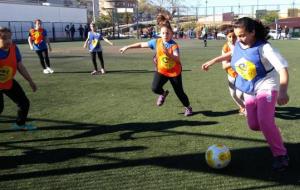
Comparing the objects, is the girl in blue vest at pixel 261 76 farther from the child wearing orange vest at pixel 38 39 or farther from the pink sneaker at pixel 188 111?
the child wearing orange vest at pixel 38 39

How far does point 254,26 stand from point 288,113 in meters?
3.24

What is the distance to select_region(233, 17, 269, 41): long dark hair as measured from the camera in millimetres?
4324

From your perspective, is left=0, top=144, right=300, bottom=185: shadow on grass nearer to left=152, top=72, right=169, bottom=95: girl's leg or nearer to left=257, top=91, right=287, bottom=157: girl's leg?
left=257, top=91, right=287, bottom=157: girl's leg

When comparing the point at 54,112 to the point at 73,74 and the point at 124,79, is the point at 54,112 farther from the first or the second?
the point at 73,74

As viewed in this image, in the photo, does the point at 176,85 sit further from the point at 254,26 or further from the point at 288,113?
the point at 254,26

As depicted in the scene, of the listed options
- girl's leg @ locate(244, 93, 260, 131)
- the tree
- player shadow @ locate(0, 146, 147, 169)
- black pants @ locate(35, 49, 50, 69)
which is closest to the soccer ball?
girl's leg @ locate(244, 93, 260, 131)

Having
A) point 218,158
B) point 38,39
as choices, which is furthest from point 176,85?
point 38,39

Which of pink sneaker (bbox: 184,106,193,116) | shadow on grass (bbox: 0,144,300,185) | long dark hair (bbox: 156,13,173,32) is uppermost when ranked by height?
long dark hair (bbox: 156,13,173,32)

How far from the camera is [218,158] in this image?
4.40 metres

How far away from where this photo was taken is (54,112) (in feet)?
24.5

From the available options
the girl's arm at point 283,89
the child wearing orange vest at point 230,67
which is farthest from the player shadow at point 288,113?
the girl's arm at point 283,89

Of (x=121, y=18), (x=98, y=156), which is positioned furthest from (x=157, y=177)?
(x=121, y=18)

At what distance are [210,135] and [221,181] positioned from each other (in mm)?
1674

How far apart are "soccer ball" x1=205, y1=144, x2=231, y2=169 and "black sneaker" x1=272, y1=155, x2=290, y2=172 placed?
524 millimetres
